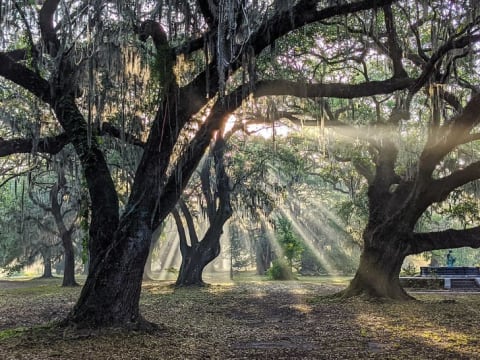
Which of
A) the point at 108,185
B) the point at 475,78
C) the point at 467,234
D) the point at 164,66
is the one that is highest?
the point at 475,78

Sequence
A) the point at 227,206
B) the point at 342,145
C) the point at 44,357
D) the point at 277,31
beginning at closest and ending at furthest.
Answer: the point at 44,357 → the point at 277,31 → the point at 342,145 → the point at 227,206

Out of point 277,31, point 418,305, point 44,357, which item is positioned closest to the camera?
point 44,357

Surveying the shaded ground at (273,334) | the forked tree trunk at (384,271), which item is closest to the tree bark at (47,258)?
the shaded ground at (273,334)

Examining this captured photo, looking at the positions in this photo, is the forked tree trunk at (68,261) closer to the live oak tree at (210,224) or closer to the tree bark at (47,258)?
the live oak tree at (210,224)

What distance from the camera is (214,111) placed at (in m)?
8.04

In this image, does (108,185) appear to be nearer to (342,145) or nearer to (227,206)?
(342,145)

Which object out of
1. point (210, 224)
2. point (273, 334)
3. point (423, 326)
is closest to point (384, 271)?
point (423, 326)

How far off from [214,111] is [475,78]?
27.7 ft

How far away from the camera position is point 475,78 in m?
13.0

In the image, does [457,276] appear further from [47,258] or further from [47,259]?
[47,259]

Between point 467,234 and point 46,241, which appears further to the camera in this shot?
point 46,241

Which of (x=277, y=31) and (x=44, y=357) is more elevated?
(x=277, y=31)

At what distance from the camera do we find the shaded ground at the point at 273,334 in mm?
5961

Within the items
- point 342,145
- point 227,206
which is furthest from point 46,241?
point 342,145
